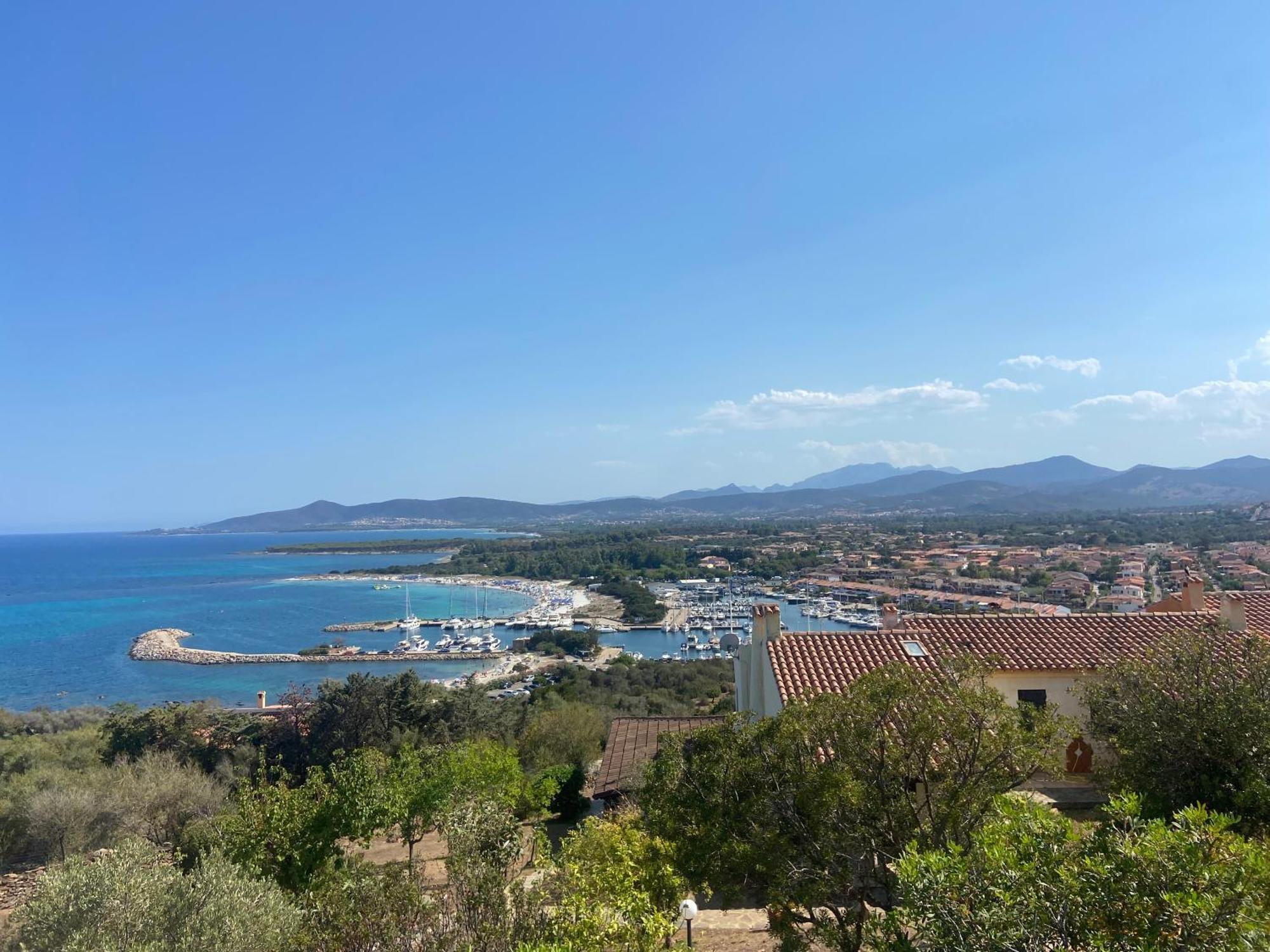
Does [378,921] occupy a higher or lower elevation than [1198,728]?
lower

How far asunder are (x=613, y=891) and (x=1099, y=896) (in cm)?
285

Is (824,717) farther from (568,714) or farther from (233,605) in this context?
(233,605)

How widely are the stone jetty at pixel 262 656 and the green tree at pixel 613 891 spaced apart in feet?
184

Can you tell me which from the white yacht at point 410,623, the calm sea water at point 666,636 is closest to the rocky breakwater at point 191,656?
the white yacht at point 410,623

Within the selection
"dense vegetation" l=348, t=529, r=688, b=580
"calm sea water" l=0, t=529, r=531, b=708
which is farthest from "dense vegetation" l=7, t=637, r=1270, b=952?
"dense vegetation" l=348, t=529, r=688, b=580

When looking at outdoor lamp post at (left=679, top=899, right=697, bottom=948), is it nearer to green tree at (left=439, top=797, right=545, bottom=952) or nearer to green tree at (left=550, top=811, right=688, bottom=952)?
green tree at (left=550, top=811, right=688, bottom=952)

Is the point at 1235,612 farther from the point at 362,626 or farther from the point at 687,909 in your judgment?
the point at 362,626

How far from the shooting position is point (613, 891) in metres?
4.68

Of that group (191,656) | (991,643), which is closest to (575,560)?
(191,656)

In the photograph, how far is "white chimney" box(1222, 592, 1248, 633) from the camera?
10906mm

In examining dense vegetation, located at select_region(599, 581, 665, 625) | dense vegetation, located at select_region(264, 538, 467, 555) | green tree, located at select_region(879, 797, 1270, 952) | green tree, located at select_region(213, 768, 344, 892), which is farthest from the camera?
dense vegetation, located at select_region(264, 538, 467, 555)

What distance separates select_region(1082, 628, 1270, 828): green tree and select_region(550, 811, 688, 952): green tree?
12.8 ft

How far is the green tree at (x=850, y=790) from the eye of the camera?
5180 mm

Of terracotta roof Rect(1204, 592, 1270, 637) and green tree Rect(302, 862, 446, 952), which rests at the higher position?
terracotta roof Rect(1204, 592, 1270, 637)
